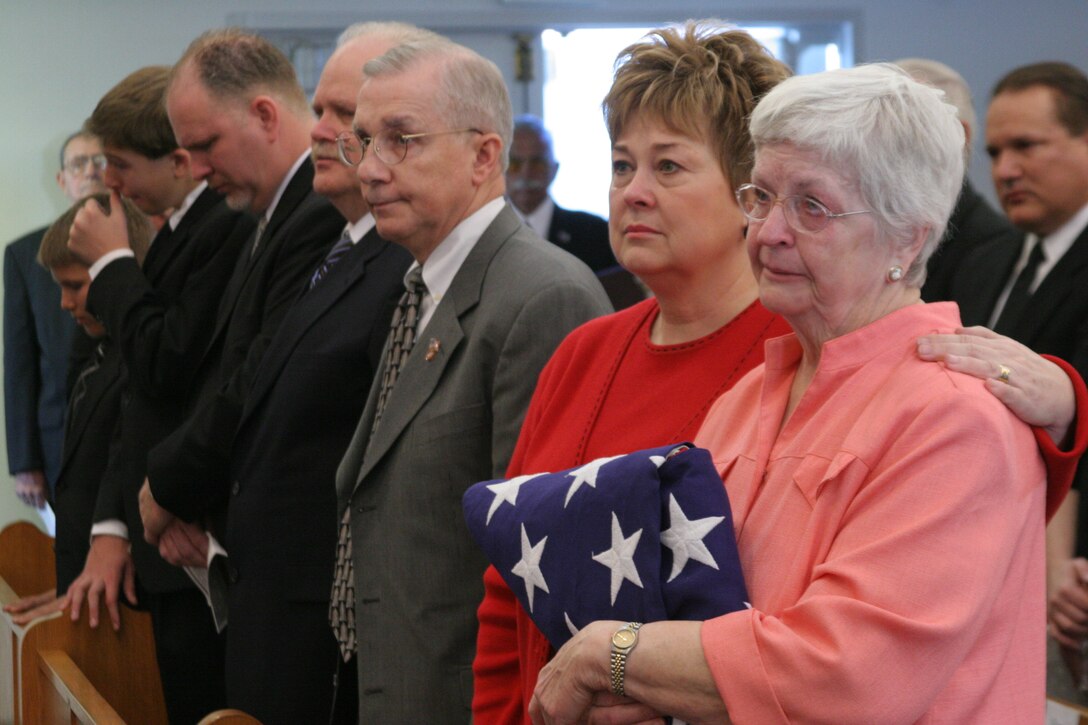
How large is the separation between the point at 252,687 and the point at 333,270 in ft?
2.72

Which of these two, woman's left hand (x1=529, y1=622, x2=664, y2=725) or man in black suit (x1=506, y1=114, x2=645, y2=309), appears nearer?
woman's left hand (x1=529, y1=622, x2=664, y2=725)

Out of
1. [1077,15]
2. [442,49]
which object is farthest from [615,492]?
[1077,15]

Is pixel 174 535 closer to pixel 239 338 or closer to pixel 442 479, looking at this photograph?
pixel 239 338

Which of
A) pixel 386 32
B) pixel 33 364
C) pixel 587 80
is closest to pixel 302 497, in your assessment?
pixel 386 32

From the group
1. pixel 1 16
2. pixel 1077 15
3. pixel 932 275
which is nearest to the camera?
pixel 932 275

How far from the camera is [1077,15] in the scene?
7312 millimetres

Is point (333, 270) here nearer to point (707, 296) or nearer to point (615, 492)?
point (707, 296)

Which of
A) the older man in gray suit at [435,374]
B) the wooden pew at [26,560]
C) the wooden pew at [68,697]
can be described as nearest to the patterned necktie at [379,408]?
the older man in gray suit at [435,374]

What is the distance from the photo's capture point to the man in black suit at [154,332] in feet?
10.1

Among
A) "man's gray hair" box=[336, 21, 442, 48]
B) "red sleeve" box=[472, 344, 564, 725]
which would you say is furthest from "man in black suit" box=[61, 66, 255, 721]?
"red sleeve" box=[472, 344, 564, 725]

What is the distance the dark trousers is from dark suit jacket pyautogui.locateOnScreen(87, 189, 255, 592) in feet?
0.27

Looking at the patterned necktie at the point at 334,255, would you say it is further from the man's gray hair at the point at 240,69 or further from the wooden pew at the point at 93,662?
the wooden pew at the point at 93,662

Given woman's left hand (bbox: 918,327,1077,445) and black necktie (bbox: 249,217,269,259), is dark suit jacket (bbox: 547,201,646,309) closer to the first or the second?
black necktie (bbox: 249,217,269,259)

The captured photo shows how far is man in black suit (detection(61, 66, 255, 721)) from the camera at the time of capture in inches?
121
